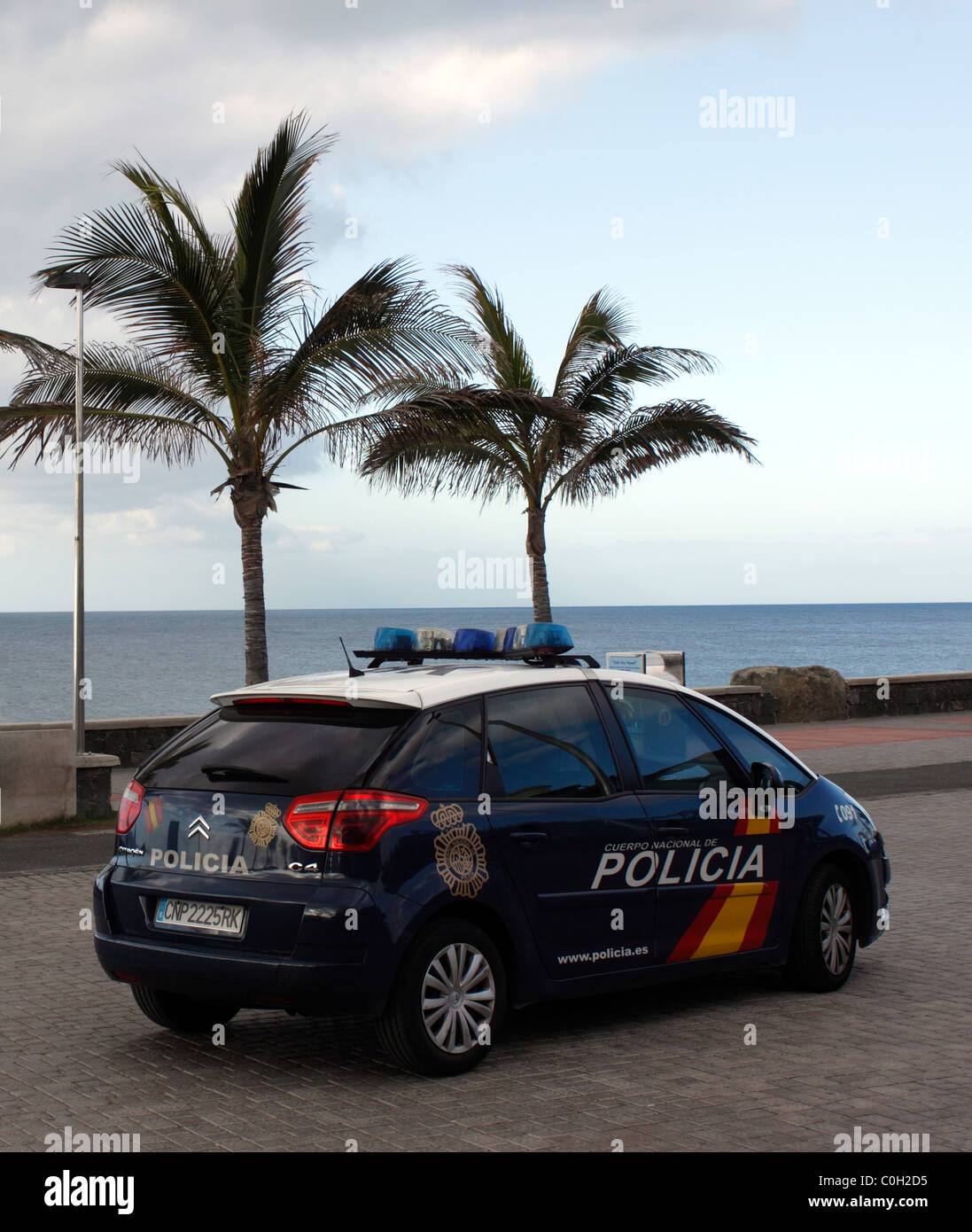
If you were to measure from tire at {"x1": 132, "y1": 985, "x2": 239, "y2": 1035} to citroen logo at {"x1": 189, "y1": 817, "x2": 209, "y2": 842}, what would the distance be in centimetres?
85

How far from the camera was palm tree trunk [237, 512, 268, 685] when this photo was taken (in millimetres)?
18812

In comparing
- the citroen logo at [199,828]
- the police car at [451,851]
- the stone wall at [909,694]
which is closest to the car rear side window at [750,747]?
the police car at [451,851]

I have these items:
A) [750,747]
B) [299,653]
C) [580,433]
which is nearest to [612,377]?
[580,433]

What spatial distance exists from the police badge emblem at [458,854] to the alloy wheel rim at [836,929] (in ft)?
7.13

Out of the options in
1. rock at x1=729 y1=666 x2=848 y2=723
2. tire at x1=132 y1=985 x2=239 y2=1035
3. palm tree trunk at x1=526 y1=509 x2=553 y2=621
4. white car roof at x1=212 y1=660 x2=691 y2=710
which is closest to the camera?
white car roof at x1=212 y1=660 x2=691 y2=710

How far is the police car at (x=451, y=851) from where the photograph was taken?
555 cm

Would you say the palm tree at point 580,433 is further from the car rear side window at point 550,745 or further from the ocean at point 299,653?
the ocean at point 299,653

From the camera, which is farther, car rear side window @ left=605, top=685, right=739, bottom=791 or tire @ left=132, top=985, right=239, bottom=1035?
car rear side window @ left=605, top=685, right=739, bottom=791

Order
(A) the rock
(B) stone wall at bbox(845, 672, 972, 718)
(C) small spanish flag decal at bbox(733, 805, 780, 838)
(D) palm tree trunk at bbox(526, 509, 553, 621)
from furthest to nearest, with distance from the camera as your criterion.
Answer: (B) stone wall at bbox(845, 672, 972, 718), (A) the rock, (D) palm tree trunk at bbox(526, 509, 553, 621), (C) small spanish flag decal at bbox(733, 805, 780, 838)

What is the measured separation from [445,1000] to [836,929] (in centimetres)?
247

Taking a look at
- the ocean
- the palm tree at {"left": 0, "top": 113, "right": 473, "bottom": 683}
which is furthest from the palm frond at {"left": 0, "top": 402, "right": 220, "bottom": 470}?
the ocean

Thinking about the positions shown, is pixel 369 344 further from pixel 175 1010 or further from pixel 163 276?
pixel 175 1010

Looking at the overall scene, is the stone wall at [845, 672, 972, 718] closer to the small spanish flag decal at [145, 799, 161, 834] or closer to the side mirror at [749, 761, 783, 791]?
the side mirror at [749, 761, 783, 791]

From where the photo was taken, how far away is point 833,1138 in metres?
4.94
